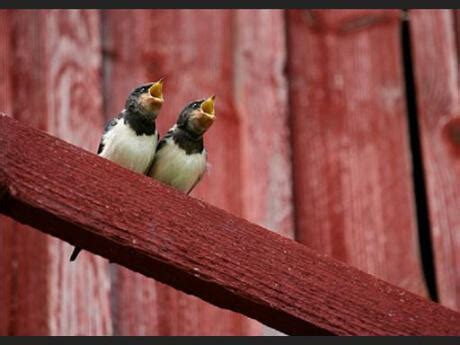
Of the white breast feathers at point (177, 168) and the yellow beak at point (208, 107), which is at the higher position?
the yellow beak at point (208, 107)

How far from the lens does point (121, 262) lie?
2.14 m

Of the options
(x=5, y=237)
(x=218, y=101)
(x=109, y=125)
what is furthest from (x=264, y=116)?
(x=5, y=237)

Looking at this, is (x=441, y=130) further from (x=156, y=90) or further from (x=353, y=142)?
(x=156, y=90)

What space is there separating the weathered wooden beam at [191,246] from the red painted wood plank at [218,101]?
4.25 ft

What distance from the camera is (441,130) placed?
3.89 metres

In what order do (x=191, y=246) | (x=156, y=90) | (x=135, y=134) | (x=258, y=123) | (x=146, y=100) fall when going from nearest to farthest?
(x=191, y=246), (x=156, y=90), (x=146, y=100), (x=135, y=134), (x=258, y=123)

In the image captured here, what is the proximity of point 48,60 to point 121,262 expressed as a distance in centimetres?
178

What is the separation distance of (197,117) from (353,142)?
1.78 ft

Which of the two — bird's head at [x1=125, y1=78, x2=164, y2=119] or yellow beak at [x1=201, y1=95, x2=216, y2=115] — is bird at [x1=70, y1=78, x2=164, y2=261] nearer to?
bird's head at [x1=125, y1=78, x2=164, y2=119]

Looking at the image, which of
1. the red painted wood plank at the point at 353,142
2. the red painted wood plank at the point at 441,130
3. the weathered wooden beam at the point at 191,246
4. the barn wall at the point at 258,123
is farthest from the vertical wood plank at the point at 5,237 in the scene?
the weathered wooden beam at the point at 191,246

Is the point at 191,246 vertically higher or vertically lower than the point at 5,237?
lower

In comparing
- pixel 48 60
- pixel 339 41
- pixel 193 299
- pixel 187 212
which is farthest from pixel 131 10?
pixel 187 212

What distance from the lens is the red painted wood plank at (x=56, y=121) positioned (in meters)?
3.45

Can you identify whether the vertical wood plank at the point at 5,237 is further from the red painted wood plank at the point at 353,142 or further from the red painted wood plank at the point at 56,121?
the red painted wood plank at the point at 353,142
